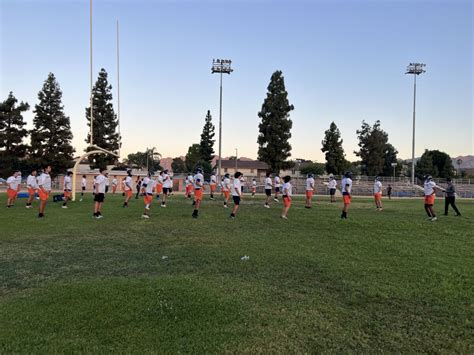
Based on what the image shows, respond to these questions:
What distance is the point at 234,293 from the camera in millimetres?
5246

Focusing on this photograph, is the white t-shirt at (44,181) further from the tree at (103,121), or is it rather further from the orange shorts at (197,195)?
the tree at (103,121)

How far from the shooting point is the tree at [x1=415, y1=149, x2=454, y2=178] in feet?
239

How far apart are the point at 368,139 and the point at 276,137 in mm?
24753

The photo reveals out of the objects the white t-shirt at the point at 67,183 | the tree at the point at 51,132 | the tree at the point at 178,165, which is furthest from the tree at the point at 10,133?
the tree at the point at 178,165

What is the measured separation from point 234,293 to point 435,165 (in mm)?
82405

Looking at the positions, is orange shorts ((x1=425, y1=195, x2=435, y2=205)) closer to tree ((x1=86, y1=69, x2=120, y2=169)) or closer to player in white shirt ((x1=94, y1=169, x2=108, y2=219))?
player in white shirt ((x1=94, y1=169, x2=108, y2=219))

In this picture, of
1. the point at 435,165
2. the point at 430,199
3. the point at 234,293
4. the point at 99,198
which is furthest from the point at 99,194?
the point at 435,165

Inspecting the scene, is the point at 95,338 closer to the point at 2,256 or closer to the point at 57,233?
the point at 2,256

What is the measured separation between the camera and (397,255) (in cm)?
786

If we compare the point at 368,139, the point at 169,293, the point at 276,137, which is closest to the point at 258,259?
the point at 169,293

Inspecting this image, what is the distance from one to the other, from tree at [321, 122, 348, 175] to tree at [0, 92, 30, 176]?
45.3m

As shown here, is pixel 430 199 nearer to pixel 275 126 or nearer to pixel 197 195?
pixel 197 195

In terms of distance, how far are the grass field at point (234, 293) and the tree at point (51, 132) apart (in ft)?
144

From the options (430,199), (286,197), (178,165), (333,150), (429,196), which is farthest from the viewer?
(178,165)
